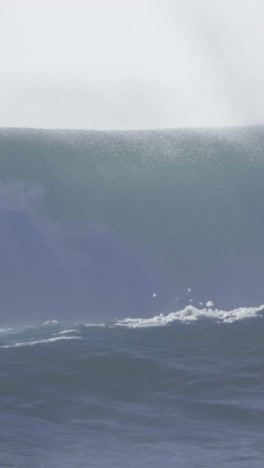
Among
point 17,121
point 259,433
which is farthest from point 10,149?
point 259,433

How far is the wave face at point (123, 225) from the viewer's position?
941 cm

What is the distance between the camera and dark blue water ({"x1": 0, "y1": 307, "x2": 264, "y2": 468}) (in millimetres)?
5801

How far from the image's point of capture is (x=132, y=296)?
948cm

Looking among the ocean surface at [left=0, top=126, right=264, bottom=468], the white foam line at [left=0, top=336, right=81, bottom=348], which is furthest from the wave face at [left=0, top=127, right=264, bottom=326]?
the white foam line at [left=0, top=336, right=81, bottom=348]

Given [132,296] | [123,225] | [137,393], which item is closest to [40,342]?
[137,393]

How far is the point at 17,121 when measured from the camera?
11.4 meters

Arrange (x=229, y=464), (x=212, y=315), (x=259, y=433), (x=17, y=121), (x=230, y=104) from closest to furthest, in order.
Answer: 1. (x=229, y=464)
2. (x=259, y=433)
3. (x=212, y=315)
4. (x=17, y=121)
5. (x=230, y=104)

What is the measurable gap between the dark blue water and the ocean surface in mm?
16

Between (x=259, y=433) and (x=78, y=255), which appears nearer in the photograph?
(x=259, y=433)

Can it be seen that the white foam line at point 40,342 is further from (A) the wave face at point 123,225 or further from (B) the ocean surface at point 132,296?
(A) the wave face at point 123,225

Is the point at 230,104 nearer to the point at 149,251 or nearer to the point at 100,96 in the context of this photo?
the point at 100,96

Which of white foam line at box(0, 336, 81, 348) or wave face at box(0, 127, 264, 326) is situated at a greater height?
wave face at box(0, 127, 264, 326)

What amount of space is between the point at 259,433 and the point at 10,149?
528 cm

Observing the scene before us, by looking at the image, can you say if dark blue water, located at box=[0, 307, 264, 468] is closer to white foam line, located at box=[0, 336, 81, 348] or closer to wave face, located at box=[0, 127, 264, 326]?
white foam line, located at box=[0, 336, 81, 348]
